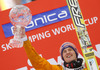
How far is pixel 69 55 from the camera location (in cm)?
258

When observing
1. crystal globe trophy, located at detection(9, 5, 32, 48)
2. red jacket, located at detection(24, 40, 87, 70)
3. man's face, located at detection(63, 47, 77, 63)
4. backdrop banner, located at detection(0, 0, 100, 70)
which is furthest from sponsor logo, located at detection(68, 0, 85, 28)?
crystal globe trophy, located at detection(9, 5, 32, 48)

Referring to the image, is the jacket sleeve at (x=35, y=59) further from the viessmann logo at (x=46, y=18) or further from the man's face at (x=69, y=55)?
the viessmann logo at (x=46, y=18)

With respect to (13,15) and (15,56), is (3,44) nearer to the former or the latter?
(15,56)

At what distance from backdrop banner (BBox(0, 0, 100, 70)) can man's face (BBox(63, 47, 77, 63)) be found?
115cm

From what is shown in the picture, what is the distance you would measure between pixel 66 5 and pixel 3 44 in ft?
3.65

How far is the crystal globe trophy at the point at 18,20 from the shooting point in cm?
222

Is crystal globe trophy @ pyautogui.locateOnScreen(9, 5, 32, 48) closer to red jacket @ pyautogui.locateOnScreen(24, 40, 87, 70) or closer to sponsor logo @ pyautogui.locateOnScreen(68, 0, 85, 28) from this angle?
red jacket @ pyautogui.locateOnScreen(24, 40, 87, 70)

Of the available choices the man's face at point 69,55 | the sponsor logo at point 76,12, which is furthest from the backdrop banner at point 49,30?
the man's face at point 69,55

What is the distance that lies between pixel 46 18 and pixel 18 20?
4.83 ft

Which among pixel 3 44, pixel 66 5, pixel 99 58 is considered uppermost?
pixel 66 5

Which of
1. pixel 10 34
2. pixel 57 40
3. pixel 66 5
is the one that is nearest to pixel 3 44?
pixel 10 34

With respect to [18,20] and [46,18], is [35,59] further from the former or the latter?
[46,18]

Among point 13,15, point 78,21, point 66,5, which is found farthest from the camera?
point 66,5

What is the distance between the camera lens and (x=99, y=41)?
148 inches
